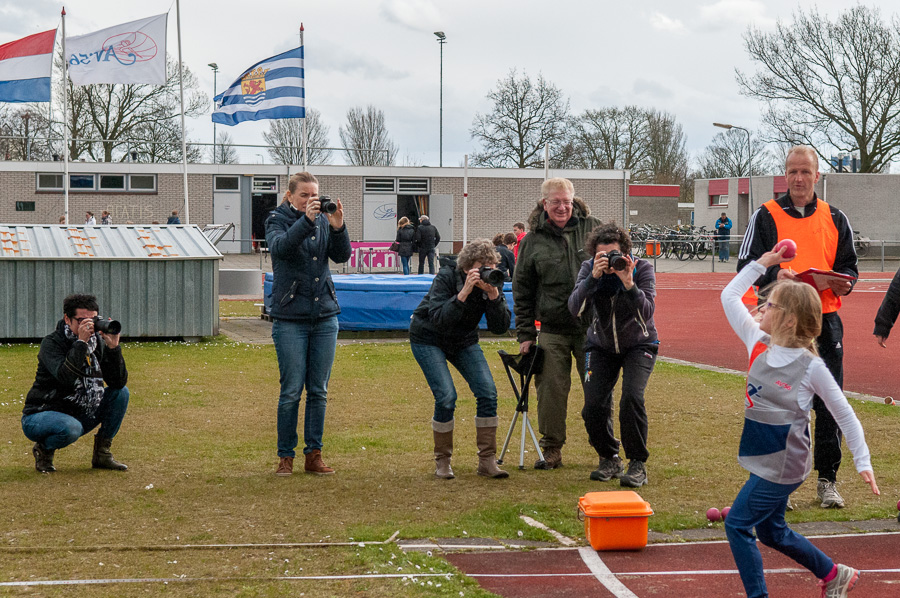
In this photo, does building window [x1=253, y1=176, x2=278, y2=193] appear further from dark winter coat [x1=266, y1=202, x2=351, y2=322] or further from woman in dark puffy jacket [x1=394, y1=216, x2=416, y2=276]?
dark winter coat [x1=266, y1=202, x2=351, y2=322]

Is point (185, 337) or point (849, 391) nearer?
point (849, 391)

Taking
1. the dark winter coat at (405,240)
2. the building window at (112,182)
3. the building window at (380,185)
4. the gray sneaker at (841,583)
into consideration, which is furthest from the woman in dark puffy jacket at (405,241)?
the gray sneaker at (841,583)

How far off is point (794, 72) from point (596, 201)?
11.6 metres

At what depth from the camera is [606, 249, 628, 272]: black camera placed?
627cm

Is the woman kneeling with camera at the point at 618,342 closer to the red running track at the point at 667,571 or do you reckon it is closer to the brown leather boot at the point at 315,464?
the red running track at the point at 667,571

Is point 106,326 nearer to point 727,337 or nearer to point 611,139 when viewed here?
point 727,337

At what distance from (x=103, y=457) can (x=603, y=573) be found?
153 inches

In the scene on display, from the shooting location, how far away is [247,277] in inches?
908

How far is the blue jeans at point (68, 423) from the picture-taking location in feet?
22.4

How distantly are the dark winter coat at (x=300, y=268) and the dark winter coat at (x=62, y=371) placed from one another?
3.88ft

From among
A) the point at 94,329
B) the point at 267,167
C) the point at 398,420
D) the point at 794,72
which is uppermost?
the point at 794,72

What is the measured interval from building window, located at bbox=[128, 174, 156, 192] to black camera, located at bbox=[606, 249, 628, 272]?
39936mm

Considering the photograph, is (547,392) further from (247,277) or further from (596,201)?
(596,201)

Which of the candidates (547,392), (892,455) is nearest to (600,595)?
(547,392)
